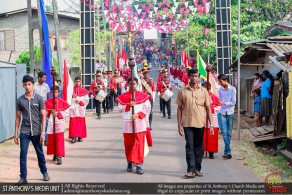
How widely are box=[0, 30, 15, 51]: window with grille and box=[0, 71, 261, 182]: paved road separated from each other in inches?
1162

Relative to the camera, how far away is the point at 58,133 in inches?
500

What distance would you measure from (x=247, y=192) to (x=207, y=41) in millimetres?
30589

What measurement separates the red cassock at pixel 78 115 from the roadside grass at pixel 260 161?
13.2 feet

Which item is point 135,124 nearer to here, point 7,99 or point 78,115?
point 78,115

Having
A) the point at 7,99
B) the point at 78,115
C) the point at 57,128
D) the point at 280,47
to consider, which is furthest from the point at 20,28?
the point at 57,128

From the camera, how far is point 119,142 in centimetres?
1586

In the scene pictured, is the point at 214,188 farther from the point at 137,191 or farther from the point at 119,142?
the point at 119,142

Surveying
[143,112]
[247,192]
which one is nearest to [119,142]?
[143,112]

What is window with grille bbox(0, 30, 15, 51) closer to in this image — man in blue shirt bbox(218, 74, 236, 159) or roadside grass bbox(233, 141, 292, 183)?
roadside grass bbox(233, 141, 292, 183)

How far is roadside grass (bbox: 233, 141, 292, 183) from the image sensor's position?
11.2m

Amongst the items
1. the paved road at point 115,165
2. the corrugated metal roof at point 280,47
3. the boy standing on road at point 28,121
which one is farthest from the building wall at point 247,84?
the boy standing on road at point 28,121

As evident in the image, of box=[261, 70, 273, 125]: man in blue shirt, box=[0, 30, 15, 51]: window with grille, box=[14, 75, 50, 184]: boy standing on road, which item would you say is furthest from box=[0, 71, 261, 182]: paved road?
box=[0, 30, 15, 51]: window with grille

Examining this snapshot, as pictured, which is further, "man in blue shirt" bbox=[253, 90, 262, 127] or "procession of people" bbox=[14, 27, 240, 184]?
"man in blue shirt" bbox=[253, 90, 262, 127]

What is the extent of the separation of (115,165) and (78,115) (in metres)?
4.33
